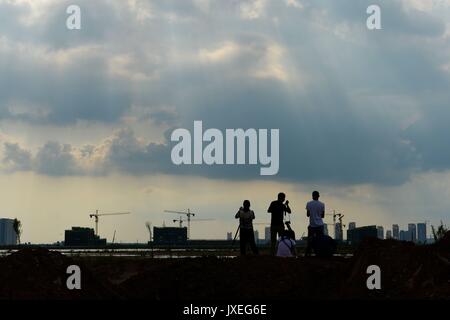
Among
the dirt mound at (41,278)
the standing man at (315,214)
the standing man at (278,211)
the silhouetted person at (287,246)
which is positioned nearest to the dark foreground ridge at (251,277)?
the dirt mound at (41,278)

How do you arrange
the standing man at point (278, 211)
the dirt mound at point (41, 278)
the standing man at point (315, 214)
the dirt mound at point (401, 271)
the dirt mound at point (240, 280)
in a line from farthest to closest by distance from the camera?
the standing man at point (278, 211)
the standing man at point (315, 214)
the dirt mound at point (240, 280)
the dirt mound at point (401, 271)
the dirt mound at point (41, 278)

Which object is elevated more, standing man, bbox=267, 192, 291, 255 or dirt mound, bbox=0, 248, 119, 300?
standing man, bbox=267, 192, 291, 255

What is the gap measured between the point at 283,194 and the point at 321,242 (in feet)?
7.32

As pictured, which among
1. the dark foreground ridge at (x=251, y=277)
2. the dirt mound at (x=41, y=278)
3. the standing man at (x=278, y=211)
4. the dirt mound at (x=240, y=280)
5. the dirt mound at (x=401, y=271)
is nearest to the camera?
the dirt mound at (x=41, y=278)

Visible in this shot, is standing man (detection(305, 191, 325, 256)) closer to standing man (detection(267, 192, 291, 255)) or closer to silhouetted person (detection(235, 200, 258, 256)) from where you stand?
standing man (detection(267, 192, 291, 255))

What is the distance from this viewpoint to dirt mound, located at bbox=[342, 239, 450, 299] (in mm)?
17906

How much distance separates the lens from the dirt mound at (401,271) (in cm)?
1791

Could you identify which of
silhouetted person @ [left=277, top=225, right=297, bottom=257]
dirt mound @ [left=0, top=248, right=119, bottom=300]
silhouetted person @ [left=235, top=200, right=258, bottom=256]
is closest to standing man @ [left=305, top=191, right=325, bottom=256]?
silhouetted person @ [left=277, top=225, right=297, bottom=257]

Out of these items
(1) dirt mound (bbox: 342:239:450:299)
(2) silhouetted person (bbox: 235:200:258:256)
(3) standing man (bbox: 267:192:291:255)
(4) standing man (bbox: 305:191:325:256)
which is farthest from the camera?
(2) silhouetted person (bbox: 235:200:258:256)

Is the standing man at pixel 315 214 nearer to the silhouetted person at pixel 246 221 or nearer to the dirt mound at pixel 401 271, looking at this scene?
the dirt mound at pixel 401 271

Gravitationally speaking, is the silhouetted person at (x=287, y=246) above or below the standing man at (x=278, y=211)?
below

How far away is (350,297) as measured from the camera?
19688 mm

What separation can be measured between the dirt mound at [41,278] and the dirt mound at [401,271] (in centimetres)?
721
